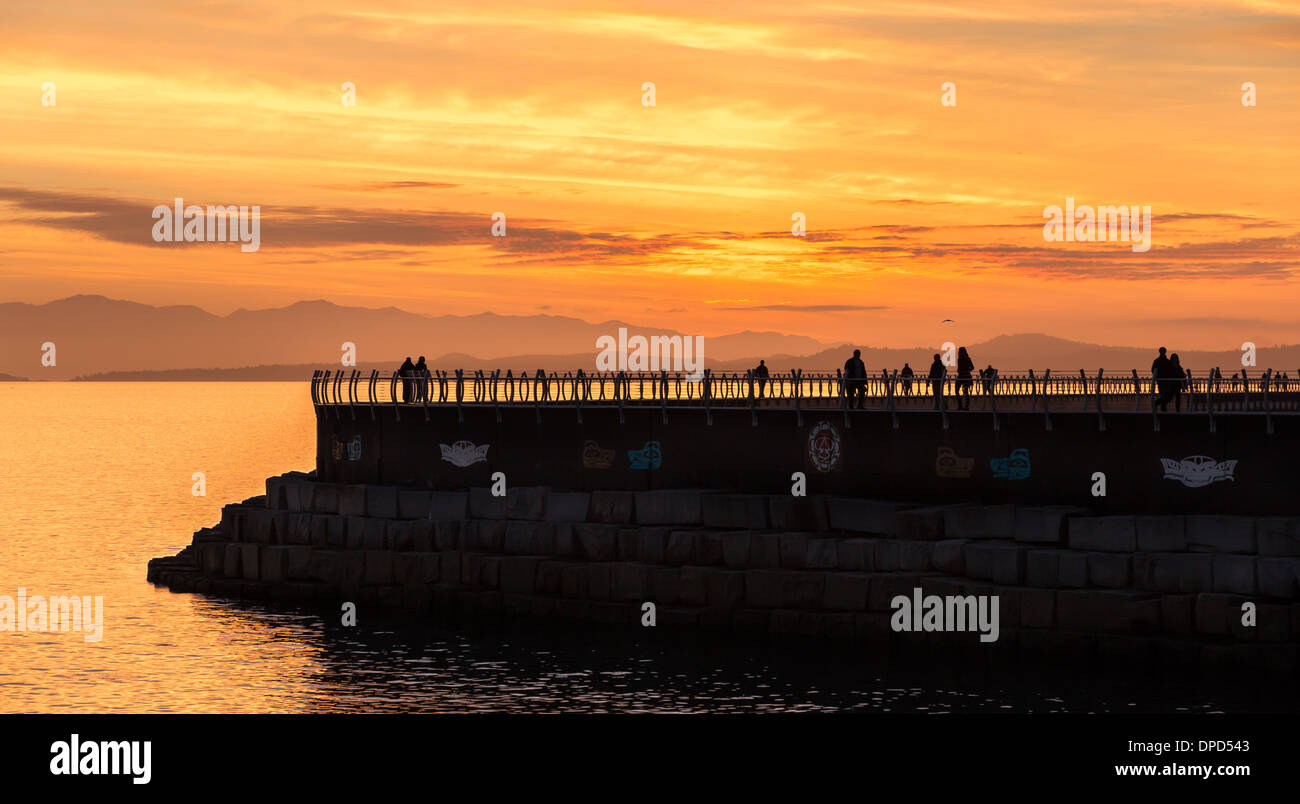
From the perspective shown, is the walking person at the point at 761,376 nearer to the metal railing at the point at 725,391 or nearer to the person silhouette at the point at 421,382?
the metal railing at the point at 725,391

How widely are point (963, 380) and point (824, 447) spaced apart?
171 inches

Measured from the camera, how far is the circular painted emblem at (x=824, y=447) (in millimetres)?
43156

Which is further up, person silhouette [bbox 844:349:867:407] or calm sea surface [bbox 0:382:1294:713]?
person silhouette [bbox 844:349:867:407]

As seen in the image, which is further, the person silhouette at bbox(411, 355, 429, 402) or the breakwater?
the person silhouette at bbox(411, 355, 429, 402)

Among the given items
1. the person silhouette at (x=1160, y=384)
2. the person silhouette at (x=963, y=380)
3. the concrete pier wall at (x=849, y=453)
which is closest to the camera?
the concrete pier wall at (x=849, y=453)

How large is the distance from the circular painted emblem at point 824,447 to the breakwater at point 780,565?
1107mm

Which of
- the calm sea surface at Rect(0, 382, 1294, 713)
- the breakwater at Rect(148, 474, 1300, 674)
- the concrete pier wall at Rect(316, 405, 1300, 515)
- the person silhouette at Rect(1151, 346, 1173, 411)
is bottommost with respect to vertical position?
the calm sea surface at Rect(0, 382, 1294, 713)

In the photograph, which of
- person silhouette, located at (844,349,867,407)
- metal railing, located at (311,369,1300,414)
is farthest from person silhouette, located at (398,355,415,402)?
person silhouette, located at (844,349,867,407)

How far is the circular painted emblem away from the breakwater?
3.63 feet

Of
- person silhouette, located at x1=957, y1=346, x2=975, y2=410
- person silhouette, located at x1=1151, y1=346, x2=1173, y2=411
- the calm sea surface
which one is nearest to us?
the calm sea surface

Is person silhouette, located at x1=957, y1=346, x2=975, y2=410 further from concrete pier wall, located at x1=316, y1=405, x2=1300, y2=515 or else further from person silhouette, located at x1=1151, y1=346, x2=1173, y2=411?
person silhouette, located at x1=1151, y1=346, x2=1173, y2=411

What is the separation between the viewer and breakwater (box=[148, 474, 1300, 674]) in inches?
1346

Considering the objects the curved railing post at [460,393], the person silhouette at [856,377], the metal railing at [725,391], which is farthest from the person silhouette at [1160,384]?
the curved railing post at [460,393]
